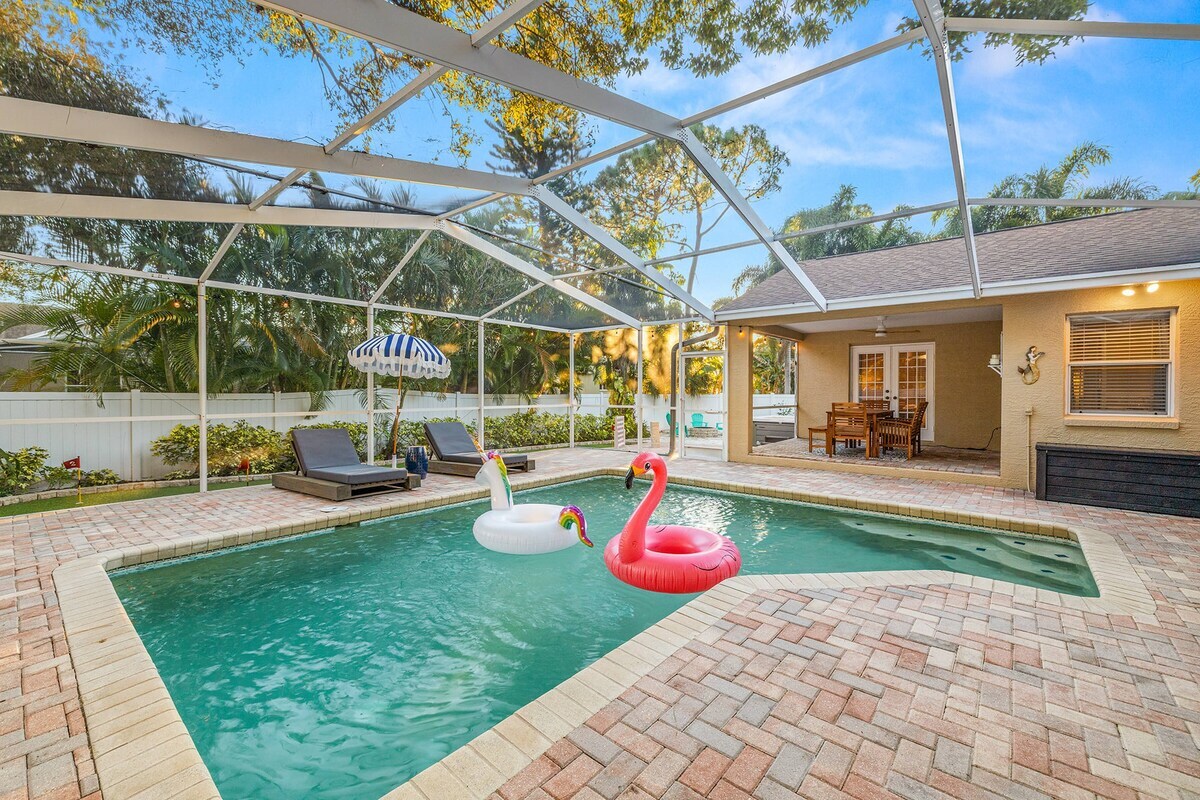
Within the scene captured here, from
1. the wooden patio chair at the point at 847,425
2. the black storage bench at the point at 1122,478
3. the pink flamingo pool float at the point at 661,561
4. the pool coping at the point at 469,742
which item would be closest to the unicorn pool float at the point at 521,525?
the pink flamingo pool float at the point at 661,561

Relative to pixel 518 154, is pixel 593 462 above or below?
below

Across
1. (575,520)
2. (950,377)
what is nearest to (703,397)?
(950,377)

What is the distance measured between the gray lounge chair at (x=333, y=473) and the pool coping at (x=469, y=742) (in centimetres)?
122

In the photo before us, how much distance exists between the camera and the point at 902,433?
10070 mm

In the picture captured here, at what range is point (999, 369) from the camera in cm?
837

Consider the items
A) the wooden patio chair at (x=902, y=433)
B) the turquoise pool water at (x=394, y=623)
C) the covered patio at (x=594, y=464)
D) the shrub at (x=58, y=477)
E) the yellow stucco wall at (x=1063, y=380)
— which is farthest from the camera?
the wooden patio chair at (x=902, y=433)

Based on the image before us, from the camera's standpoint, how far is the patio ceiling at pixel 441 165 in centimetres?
335

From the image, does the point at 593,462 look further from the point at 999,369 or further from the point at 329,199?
the point at 999,369

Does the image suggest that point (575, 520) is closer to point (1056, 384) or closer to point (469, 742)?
point (469, 742)

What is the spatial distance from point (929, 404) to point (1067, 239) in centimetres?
462

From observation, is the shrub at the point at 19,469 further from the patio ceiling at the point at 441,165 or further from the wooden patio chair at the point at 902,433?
the wooden patio chair at the point at 902,433

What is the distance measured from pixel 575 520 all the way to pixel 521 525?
557 mm

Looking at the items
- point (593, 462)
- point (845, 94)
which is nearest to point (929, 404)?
point (593, 462)

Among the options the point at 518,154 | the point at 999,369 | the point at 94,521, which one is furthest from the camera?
the point at 999,369
